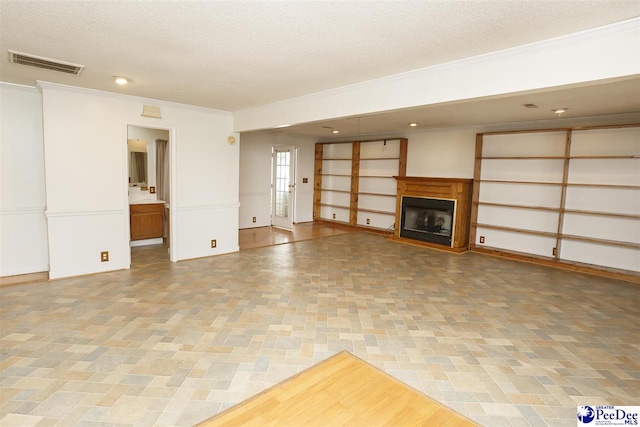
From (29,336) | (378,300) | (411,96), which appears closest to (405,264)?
(378,300)

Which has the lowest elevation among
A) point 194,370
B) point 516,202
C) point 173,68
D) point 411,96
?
point 194,370

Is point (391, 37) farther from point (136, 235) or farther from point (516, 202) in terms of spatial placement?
point (136, 235)

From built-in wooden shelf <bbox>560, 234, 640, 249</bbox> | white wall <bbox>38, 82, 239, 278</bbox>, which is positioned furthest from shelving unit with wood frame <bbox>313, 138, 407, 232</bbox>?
white wall <bbox>38, 82, 239, 278</bbox>

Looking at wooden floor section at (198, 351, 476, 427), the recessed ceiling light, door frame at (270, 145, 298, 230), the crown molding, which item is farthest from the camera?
door frame at (270, 145, 298, 230)

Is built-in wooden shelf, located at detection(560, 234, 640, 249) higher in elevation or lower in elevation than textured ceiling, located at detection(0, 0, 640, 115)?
lower

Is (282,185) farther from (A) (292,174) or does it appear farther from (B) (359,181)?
(B) (359,181)

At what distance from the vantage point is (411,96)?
329 centimetres

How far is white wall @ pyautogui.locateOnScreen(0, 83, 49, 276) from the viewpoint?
428 cm

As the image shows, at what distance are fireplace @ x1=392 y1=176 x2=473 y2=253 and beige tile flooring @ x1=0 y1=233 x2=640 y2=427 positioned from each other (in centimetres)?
167

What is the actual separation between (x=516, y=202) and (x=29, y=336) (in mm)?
7127

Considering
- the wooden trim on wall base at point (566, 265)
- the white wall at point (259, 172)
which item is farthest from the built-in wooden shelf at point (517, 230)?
the white wall at point (259, 172)

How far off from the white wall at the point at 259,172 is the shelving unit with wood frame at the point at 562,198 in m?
4.61

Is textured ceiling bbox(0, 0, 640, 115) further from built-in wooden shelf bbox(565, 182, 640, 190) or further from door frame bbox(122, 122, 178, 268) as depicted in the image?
built-in wooden shelf bbox(565, 182, 640, 190)

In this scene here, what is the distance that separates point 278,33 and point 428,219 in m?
5.49
